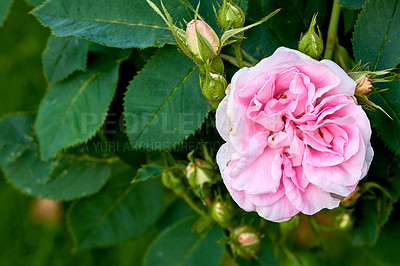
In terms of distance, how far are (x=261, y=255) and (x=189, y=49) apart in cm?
38

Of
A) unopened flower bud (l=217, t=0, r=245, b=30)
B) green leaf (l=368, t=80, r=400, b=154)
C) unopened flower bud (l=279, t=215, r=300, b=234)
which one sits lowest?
unopened flower bud (l=279, t=215, r=300, b=234)

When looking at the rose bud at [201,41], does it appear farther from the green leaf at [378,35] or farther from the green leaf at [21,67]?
the green leaf at [21,67]

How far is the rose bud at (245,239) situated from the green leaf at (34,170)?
252 millimetres

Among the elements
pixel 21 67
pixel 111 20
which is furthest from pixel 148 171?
pixel 21 67

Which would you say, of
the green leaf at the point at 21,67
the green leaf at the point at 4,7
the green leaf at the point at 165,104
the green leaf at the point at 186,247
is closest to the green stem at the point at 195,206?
the green leaf at the point at 186,247

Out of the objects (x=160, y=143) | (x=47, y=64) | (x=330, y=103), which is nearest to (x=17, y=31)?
(x=47, y=64)

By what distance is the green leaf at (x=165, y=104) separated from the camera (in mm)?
483

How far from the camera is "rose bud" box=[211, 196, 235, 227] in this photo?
536 millimetres

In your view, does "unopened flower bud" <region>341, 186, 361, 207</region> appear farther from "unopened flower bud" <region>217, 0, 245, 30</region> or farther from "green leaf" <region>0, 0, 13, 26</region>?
"green leaf" <region>0, 0, 13, 26</region>

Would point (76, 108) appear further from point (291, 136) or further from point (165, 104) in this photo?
point (291, 136)

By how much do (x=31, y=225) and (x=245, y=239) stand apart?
74cm

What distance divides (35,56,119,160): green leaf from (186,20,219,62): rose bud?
23cm

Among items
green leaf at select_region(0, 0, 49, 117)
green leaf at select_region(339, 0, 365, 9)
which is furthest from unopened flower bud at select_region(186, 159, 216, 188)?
green leaf at select_region(0, 0, 49, 117)

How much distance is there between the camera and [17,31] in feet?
3.29
